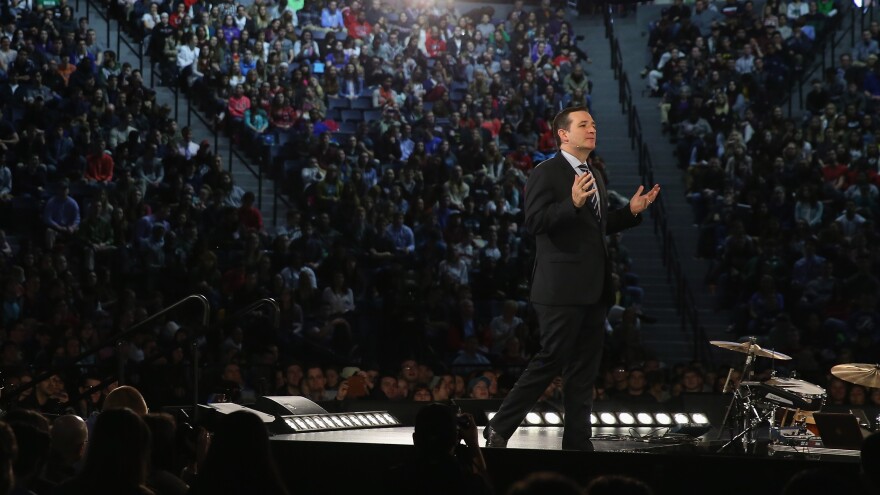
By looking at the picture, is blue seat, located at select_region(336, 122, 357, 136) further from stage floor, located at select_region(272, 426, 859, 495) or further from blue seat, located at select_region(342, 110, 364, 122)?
stage floor, located at select_region(272, 426, 859, 495)

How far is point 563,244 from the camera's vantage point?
5.78 m

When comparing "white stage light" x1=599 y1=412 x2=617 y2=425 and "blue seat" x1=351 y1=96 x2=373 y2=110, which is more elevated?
"blue seat" x1=351 y1=96 x2=373 y2=110

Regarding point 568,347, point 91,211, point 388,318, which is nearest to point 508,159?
point 388,318

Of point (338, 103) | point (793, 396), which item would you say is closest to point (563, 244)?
point (793, 396)

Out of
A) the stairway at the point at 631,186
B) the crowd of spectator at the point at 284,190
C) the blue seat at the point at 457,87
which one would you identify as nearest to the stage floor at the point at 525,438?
the crowd of spectator at the point at 284,190

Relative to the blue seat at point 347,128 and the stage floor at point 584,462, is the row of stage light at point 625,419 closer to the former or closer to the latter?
the stage floor at point 584,462

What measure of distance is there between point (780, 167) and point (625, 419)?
9.33 meters

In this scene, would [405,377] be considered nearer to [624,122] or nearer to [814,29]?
[624,122]

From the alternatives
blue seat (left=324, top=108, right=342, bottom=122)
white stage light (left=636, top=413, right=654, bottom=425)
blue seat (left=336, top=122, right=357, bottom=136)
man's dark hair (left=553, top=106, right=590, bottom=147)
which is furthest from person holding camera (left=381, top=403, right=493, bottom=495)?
blue seat (left=324, top=108, right=342, bottom=122)

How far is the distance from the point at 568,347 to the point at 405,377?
19.8 ft

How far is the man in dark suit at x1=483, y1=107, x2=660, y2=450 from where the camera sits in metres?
5.68

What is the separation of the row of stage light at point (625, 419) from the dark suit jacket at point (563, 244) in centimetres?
187

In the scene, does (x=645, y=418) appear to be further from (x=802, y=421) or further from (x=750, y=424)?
(x=750, y=424)

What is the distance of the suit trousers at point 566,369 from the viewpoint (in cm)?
568
